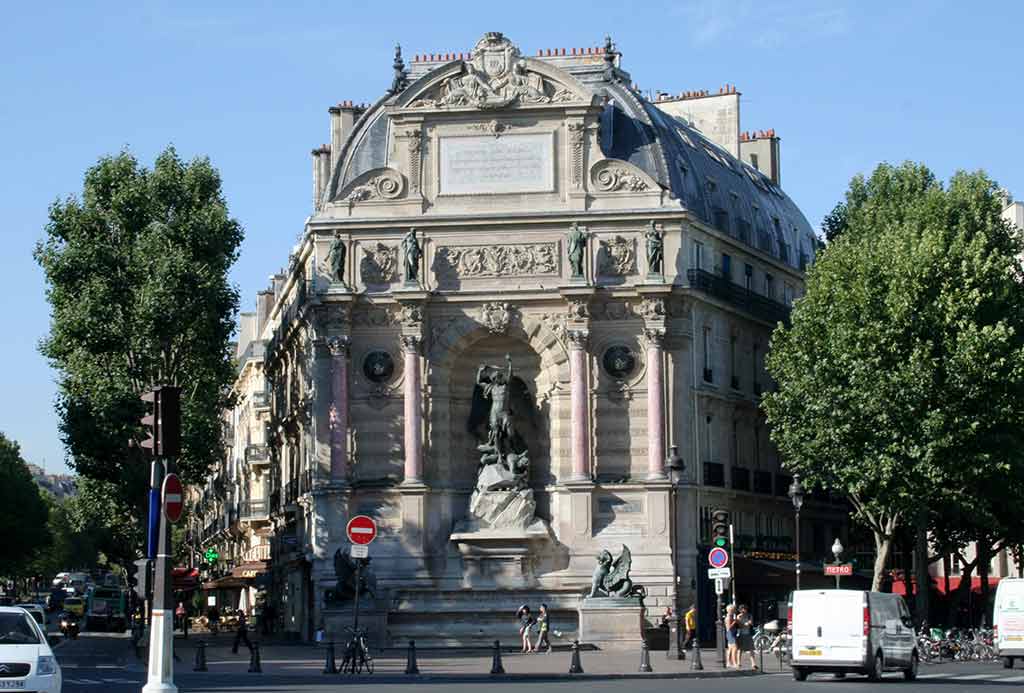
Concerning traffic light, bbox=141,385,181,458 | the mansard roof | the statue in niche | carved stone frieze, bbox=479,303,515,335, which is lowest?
traffic light, bbox=141,385,181,458

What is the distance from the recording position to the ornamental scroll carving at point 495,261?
67.6 metres

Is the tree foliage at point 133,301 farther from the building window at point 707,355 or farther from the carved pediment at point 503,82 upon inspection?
the building window at point 707,355

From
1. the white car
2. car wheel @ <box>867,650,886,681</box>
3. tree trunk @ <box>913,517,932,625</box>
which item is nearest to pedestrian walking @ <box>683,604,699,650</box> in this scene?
tree trunk @ <box>913,517,932,625</box>

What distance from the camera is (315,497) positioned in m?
67.9

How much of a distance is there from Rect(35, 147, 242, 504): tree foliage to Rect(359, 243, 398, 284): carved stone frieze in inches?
293

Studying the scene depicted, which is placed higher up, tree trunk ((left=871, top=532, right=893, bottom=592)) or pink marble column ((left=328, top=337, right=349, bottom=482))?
pink marble column ((left=328, top=337, right=349, bottom=482))

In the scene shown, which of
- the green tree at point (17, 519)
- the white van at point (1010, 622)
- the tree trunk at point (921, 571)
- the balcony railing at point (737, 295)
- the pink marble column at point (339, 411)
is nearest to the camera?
the white van at point (1010, 622)

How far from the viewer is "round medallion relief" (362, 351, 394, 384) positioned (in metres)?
67.9

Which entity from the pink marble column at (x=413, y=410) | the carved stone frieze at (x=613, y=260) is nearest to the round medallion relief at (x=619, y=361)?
the carved stone frieze at (x=613, y=260)

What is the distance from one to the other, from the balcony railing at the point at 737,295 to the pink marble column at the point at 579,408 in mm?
4824

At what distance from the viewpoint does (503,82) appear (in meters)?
67.8

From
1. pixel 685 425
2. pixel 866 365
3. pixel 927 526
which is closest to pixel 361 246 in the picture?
pixel 685 425

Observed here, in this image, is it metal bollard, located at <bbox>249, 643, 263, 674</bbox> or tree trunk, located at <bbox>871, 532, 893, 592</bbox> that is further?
tree trunk, located at <bbox>871, 532, 893, 592</bbox>

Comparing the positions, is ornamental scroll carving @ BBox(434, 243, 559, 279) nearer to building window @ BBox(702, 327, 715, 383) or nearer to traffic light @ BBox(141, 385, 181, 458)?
building window @ BBox(702, 327, 715, 383)
